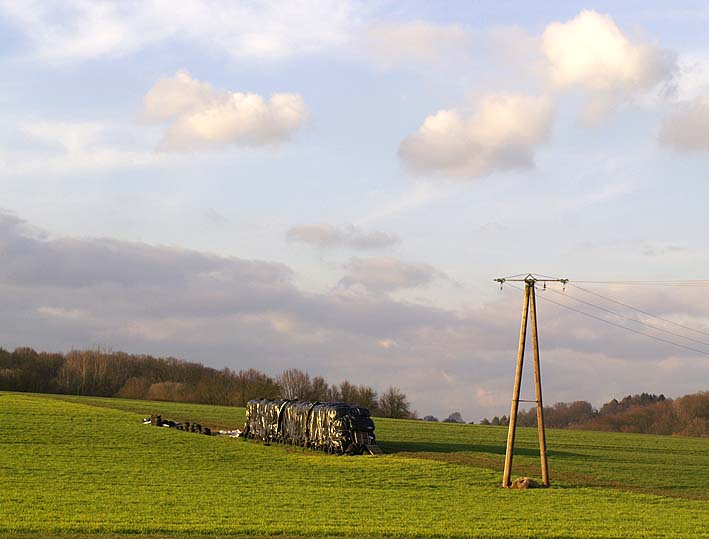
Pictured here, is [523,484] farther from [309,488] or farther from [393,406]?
[393,406]

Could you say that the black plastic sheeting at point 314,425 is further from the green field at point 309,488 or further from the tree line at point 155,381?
the tree line at point 155,381

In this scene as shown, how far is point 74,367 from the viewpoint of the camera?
504ft

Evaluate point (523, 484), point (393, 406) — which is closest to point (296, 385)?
point (393, 406)

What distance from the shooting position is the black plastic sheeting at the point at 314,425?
5394cm

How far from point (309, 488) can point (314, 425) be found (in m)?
19.5

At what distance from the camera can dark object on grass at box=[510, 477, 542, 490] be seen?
40781 millimetres

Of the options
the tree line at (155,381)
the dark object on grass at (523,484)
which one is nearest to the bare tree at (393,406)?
the tree line at (155,381)

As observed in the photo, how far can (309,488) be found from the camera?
37.2 metres

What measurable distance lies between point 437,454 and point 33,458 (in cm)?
2342

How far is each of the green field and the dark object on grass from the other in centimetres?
126

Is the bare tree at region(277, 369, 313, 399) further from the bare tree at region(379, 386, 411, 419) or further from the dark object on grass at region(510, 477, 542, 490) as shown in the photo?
the dark object on grass at region(510, 477, 542, 490)

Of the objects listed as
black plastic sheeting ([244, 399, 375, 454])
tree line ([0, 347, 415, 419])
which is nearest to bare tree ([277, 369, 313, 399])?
tree line ([0, 347, 415, 419])

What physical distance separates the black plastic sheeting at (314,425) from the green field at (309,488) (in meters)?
1.82

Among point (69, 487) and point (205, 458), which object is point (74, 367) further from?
point (69, 487)
